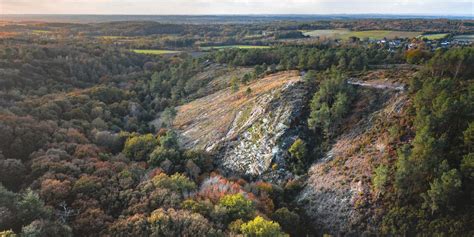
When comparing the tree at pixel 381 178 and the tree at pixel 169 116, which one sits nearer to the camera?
the tree at pixel 381 178

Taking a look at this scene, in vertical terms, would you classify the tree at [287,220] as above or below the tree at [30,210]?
below

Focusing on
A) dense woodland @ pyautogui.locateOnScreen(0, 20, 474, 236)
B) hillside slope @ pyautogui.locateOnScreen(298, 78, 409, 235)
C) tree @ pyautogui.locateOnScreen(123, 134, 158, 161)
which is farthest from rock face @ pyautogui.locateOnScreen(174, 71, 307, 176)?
tree @ pyautogui.locateOnScreen(123, 134, 158, 161)

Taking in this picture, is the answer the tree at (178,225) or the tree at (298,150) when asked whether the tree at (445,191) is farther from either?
the tree at (178,225)

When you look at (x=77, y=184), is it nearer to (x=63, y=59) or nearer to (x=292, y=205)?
(x=292, y=205)

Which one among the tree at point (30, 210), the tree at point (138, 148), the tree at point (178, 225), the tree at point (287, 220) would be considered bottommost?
the tree at point (287, 220)

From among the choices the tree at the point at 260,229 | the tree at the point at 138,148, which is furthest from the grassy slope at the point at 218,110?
the tree at the point at 260,229

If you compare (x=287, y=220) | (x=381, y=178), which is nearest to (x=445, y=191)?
(x=381, y=178)

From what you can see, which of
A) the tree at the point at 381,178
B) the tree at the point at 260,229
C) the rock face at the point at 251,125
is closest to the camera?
the tree at the point at 260,229

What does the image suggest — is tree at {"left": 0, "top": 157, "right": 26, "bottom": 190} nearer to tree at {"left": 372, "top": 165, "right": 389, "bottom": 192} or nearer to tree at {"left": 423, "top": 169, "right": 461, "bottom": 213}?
tree at {"left": 372, "top": 165, "right": 389, "bottom": 192}
